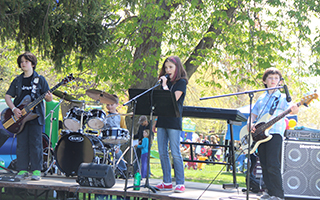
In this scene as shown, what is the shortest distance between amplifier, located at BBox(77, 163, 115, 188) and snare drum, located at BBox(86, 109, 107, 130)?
1.91m

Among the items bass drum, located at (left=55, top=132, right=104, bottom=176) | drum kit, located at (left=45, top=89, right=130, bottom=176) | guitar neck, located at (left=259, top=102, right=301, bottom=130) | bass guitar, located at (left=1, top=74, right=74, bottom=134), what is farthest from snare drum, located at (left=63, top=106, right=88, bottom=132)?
guitar neck, located at (left=259, top=102, right=301, bottom=130)

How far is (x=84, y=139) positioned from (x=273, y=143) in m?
3.67

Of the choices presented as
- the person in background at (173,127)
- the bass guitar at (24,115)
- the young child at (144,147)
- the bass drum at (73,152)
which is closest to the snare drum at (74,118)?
the bass drum at (73,152)

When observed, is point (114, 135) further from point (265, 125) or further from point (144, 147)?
point (265, 125)

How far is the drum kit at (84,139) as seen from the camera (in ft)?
22.8

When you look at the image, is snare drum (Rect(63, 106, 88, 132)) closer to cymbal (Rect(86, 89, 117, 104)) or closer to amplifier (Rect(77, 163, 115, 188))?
cymbal (Rect(86, 89, 117, 104))

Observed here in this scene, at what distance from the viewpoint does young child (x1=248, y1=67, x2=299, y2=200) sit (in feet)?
15.7

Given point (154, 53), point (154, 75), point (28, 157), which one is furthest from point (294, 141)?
point (154, 53)

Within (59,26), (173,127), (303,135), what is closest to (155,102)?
(173,127)

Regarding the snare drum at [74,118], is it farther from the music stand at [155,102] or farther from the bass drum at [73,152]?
the music stand at [155,102]

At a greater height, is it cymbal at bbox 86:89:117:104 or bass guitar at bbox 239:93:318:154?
cymbal at bbox 86:89:117:104

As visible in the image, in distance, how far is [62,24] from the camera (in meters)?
7.61

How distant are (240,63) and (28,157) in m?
7.64

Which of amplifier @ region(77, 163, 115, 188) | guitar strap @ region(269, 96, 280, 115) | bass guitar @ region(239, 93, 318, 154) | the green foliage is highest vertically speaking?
the green foliage
